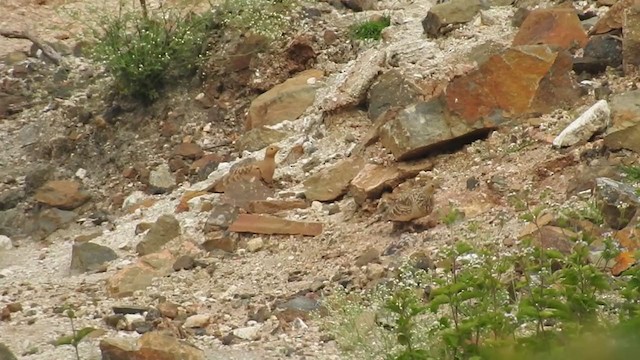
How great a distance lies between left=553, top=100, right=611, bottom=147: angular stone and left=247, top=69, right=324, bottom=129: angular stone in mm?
2725

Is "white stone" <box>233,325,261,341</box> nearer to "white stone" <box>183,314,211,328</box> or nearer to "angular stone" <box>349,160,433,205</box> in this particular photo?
"white stone" <box>183,314,211,328</box>

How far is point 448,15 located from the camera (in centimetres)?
879

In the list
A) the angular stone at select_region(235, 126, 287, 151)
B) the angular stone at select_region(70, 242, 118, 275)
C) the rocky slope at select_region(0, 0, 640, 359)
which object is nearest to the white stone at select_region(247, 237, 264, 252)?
the rocky slope at select_region(0, 0, 640, 359)

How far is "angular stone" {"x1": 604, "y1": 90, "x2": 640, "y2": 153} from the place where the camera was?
6043 millimetres

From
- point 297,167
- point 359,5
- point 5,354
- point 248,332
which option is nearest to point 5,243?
point 297,167

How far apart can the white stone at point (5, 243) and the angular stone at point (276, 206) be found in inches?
78.1

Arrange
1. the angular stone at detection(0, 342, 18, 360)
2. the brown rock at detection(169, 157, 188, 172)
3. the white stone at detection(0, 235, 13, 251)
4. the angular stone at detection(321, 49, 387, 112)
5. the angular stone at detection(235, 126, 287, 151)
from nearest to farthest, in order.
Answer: the angular stone at detection(0, 342, 18, 360)
the white stone at detection(0, 235, 13, 251)
the angular stone at detection(321, 49, 387, 112)
the angular stone at detection(235, 126, 287, 151)
the brown rock at detection(169, 157, 188, 172)

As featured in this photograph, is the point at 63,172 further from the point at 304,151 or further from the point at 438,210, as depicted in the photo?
the point at 438,210

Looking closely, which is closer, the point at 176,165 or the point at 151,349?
the point at 151,349

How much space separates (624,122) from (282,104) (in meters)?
3.24

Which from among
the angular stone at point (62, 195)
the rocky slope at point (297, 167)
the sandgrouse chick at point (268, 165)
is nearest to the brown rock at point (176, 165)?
the rocky slope at point (297, 167)

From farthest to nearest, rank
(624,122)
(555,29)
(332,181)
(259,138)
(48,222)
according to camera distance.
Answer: (259,138) < (48,222) < (555,29) < (332,181) < (624,122)

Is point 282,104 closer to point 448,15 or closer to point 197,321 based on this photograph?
point 448,15

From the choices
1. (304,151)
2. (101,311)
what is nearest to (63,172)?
(304,151)
